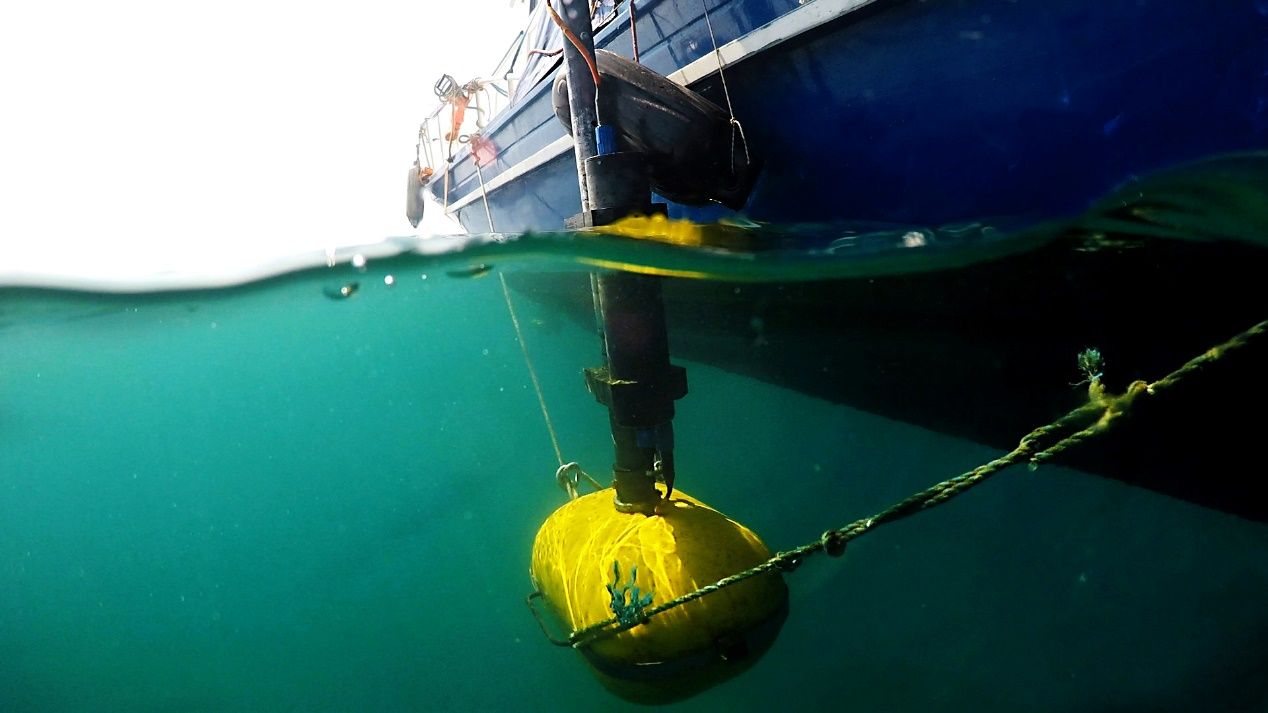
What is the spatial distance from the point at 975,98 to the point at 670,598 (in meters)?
3.67

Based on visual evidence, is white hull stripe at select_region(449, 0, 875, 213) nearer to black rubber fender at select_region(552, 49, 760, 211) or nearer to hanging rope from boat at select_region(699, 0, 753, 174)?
hanging rope from boat at select_region(699, 0, 753, 174)

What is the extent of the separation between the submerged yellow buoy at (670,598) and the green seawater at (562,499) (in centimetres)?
228

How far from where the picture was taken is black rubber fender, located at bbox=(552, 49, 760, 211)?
12.5 ft

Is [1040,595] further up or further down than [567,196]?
further down

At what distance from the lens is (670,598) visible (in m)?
3.01

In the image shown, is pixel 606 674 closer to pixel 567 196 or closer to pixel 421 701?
pixel 567 196

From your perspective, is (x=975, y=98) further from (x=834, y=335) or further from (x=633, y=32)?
(x=834, y=335)

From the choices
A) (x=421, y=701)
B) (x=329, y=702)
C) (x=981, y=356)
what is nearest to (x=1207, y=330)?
(x=981, y=356)

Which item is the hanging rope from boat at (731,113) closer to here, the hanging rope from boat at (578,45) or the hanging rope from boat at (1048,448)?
the hanging rope from boat at (578,45)

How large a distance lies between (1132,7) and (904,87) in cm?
116

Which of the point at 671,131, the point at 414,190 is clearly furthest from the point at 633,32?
the point at 414,190

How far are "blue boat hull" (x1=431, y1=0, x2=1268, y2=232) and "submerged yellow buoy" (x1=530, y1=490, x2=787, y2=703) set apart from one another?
281 centimetres

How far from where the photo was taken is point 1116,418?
2.51 m

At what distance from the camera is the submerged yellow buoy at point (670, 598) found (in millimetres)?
3045
